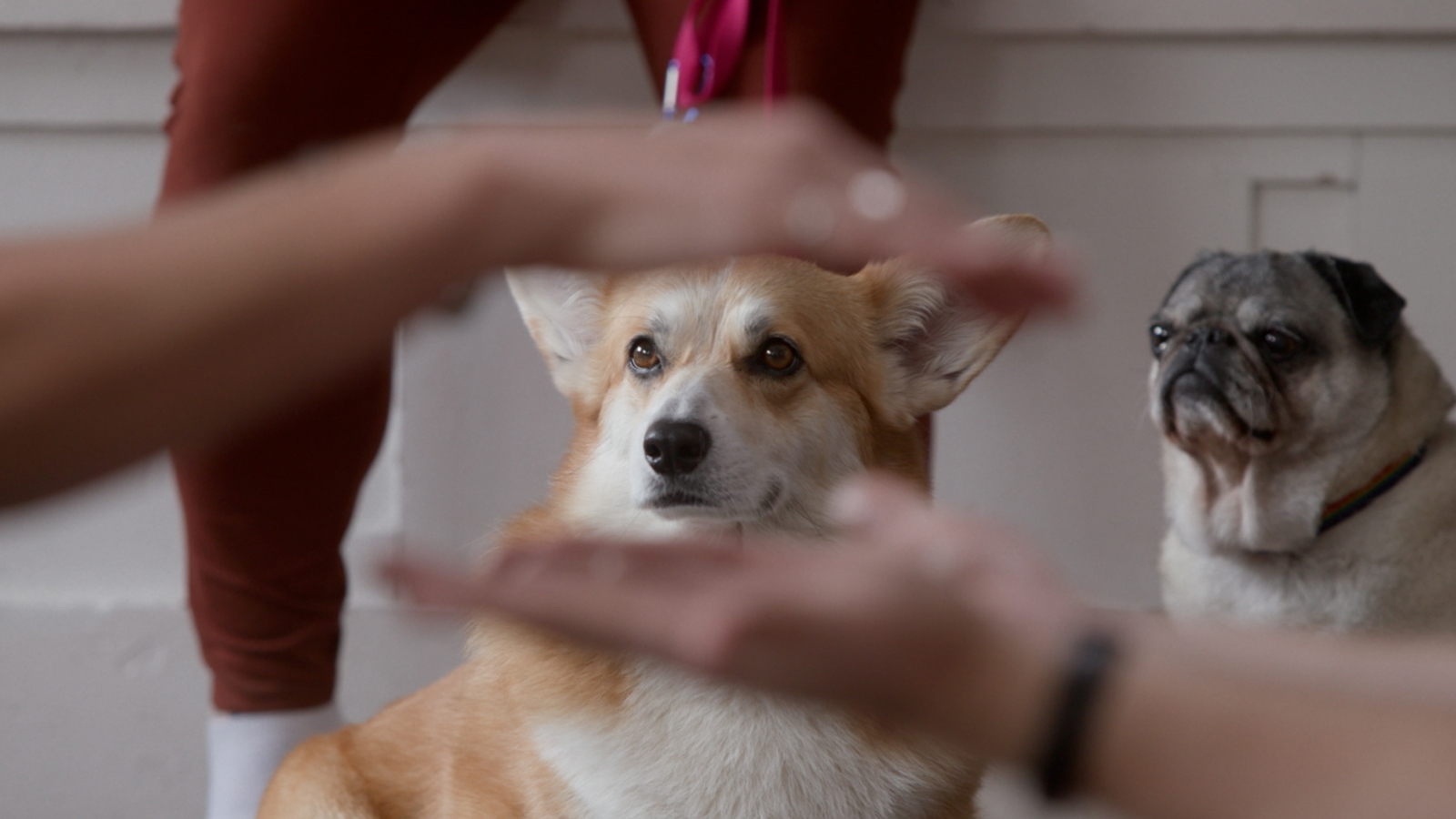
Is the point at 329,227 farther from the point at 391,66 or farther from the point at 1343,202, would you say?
the point at 1343,202

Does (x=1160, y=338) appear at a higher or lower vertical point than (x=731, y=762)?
higher

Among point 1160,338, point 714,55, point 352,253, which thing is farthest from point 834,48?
point 352,253

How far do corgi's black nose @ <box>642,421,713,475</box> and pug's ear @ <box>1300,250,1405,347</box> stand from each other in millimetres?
1168

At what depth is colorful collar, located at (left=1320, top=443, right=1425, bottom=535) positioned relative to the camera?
192 centimetres

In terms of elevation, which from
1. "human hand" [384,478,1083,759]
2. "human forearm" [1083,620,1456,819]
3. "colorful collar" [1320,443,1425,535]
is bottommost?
"colorful collar" [1320,443,1425,535]

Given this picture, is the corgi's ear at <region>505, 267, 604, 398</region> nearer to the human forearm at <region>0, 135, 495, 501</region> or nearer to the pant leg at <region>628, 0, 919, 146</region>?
the pant leg at <region>628, 0, 919, 146</region>

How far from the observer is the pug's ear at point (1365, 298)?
1898 mm

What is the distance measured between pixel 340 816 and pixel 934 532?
1.02m

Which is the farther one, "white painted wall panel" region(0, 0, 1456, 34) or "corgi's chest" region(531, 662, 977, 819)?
"white painted wall panel" region(0, 0, 1456, 34)

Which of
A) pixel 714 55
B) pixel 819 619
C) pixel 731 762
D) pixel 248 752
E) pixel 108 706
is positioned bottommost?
pixel 108 706

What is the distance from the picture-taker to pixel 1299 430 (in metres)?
1.96

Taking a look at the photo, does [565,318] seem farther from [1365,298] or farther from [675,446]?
[1365,298]

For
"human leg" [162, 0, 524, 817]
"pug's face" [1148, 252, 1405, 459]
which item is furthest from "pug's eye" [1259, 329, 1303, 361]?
"human leg" [162, 0, 524, 817]

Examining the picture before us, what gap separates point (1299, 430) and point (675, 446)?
117cm
